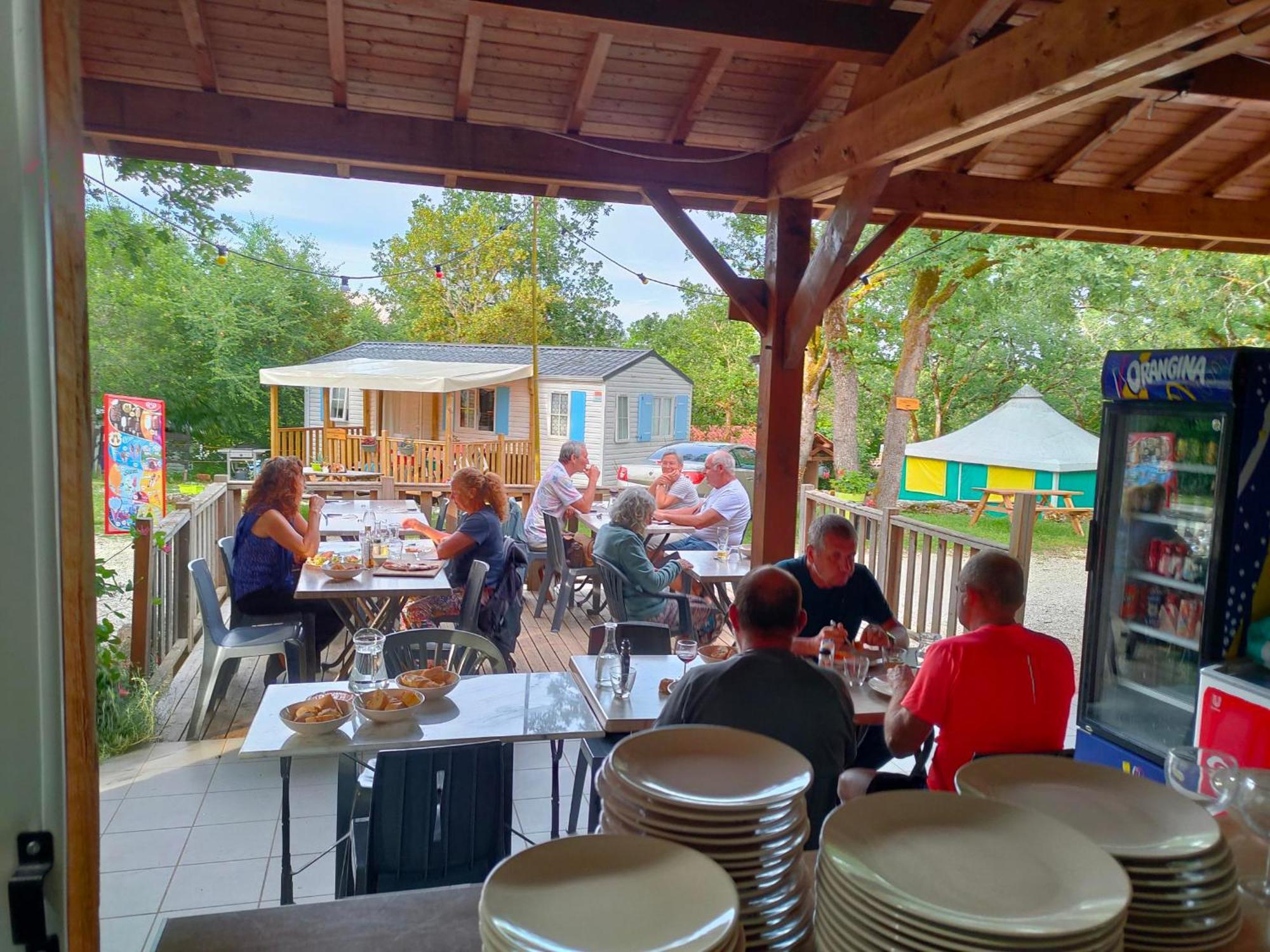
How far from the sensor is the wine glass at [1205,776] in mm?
1390

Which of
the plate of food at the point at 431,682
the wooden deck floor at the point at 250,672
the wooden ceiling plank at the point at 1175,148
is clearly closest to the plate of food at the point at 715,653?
the plate of food at the point at 431,682

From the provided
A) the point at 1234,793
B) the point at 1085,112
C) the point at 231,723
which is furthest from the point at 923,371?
the point at 1234,793

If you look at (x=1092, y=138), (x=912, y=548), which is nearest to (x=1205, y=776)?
(x=1092, y=138)

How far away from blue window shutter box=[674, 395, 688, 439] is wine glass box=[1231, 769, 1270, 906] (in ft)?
72.6

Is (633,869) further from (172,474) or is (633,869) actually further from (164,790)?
(172,474)

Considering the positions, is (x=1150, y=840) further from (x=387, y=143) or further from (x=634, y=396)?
(x=634, y=396)

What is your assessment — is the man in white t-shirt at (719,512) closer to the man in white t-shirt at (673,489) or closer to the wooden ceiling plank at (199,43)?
the man in white t-shirt at (673,489)

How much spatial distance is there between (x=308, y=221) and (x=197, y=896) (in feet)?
206

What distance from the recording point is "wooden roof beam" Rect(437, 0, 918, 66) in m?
3.17

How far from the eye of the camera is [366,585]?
198 inches

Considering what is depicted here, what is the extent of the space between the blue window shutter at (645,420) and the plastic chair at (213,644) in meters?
17.2

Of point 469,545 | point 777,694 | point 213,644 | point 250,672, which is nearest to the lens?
point 777,694

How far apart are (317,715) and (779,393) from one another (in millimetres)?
2717

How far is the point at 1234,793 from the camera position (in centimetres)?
135
